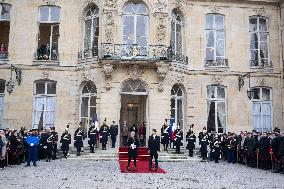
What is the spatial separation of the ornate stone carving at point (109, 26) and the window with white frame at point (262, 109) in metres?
9.71

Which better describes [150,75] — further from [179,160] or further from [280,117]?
[280,117]

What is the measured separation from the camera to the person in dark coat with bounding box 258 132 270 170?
1437 cm

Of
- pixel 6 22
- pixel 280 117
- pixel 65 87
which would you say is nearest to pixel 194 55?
pixel 280 117

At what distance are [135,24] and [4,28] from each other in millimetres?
8488

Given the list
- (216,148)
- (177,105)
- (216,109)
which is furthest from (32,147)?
(216,109)

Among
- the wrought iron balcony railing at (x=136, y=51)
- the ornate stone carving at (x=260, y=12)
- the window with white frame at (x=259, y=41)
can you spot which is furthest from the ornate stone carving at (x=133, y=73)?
the ornate stone carving at (x=260, y=12)

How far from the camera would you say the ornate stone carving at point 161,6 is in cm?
1939

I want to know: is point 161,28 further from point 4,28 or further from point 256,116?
point 4,28

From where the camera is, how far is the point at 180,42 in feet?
69.3

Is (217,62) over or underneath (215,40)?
underneath

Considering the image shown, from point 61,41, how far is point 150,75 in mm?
5841

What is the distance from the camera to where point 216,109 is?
69.1 ft

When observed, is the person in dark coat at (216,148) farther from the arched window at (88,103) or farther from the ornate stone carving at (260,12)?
the ornate stone carving at (260,12)

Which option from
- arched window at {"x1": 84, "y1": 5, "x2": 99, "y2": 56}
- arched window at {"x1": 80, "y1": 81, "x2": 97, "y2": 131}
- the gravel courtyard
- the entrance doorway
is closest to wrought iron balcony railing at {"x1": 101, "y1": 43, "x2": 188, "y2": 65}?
arched window at {"x1": 84, "y1": 5, "x2": 99, "y2": 56}
